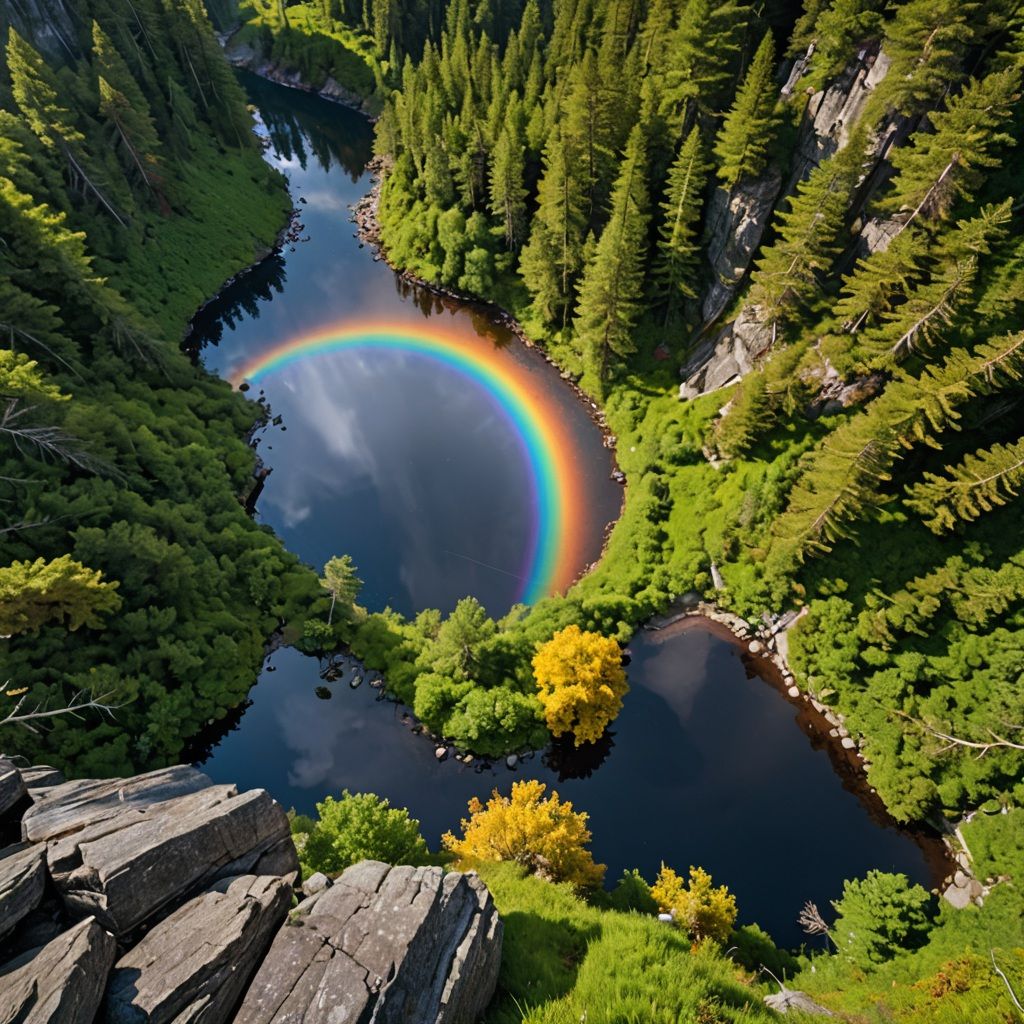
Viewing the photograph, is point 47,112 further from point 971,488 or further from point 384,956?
point 971,488

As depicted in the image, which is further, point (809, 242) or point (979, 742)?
point (809, 242)

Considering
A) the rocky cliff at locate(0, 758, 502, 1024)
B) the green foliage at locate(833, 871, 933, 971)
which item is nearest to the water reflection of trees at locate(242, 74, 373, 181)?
the rocky cliff at locate(0, 758, 502, 1024)

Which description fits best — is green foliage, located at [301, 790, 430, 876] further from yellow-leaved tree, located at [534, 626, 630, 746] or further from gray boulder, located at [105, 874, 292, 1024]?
yellow-leaved tree, located at [534, 626, 630, 746]

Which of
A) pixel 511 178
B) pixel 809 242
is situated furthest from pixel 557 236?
pixel 809 242

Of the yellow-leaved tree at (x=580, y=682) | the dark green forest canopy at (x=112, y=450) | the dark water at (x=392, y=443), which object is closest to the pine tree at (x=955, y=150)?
the dark water at (x=392, y=443)

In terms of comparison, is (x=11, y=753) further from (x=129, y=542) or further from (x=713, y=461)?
(x=713, y=461)
